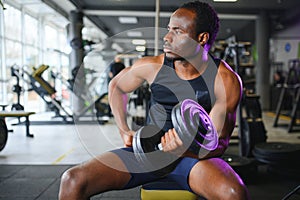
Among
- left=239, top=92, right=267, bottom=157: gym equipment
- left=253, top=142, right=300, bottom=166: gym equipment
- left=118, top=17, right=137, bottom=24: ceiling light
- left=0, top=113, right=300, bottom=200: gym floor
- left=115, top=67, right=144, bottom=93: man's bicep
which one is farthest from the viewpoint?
left=118, top=17, right=137, bottom=24: ceiling light

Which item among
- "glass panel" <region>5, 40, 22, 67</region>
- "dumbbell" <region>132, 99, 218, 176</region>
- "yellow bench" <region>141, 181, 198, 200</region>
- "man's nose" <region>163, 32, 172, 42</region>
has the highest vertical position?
"glass panel" <region>5, 40, 22, 67</region>

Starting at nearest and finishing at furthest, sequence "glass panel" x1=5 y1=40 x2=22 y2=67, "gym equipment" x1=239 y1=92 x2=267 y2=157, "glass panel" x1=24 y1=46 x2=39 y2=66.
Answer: "gym equipment" x1=239 y1=92 x2=267 y2=157 → "glass panel" x1=5 y1=40 x2=22 y2=67 → "glass panel" x1=24 y1=46 x2=39 y2=66

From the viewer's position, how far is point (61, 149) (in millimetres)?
3676

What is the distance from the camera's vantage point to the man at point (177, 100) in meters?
0.97

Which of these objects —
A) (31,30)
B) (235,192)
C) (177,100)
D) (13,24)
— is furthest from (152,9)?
(235,192)

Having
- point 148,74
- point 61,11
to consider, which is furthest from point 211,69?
point 61,11

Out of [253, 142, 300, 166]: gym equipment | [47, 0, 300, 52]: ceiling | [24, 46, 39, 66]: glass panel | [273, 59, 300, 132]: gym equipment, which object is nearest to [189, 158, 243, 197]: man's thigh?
[253, 142, 300, 166]: gym equipment

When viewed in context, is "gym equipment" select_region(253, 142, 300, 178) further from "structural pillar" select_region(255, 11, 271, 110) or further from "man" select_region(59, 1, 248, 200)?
"structural pillar" select_region(255, 11, 271, 110)

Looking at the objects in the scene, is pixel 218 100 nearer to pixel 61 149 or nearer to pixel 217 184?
pixel 217 184

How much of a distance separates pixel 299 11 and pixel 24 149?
6.65 meters

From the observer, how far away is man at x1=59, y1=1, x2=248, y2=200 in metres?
0.97

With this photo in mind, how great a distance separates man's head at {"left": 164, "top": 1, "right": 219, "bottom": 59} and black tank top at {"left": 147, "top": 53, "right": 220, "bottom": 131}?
0.09 meters

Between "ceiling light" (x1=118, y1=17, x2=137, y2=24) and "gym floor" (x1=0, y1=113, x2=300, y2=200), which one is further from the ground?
"ceiling light" (x1=118, y1=17, x2=137, y2=24)

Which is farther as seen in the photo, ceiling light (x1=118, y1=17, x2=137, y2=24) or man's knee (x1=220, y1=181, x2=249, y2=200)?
ceiling light (x1=118, y1=17, x2=137, y2=24)
